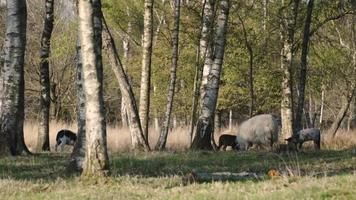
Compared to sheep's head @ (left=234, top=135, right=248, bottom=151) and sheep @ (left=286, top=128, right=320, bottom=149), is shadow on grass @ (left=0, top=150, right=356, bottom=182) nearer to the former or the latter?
sheep @ (left=286, top=128, right=320, bottom=149)

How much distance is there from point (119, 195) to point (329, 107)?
44432 mm

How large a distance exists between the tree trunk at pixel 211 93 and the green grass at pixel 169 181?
12.2 ft

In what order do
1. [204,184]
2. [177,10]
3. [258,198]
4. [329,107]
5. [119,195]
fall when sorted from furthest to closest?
[329,107] < [177,10] < [204,184] < [119,195] < [258,198]

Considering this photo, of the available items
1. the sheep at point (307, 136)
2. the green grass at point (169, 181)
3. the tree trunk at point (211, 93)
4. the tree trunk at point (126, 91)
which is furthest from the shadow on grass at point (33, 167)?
the sheep at point (307, 136)

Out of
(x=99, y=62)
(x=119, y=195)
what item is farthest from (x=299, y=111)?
(x=119, y=195)

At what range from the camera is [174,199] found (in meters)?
7.72

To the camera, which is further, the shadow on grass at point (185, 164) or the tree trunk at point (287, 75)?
the tree trunk at point (287, 75)

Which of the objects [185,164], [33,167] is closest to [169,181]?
[185,164]

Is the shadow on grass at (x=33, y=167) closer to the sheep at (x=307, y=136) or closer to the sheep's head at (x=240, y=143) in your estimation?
the sheep's head at (x=240, y=143)

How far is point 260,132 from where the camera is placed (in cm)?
2114

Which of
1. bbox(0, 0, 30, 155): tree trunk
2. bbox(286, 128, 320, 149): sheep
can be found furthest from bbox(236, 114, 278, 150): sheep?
bbox(0, 0, 30, 155): tree trunk

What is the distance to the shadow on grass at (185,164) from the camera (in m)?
11.5

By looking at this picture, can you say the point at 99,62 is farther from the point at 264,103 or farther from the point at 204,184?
the point at 264,103

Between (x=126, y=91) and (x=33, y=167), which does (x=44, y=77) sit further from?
(x=33, y=167)
